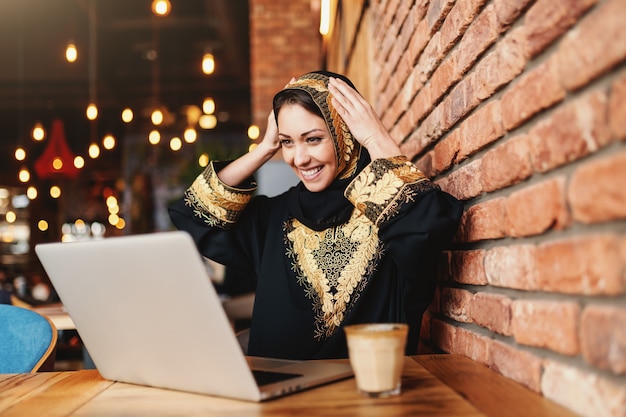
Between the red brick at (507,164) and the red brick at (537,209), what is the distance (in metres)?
0.03

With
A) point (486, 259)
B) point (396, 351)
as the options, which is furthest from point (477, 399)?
point (486, 259)

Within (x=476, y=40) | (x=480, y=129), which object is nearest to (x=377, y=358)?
(x=480, y=129)

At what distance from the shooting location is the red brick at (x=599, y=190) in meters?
0.70

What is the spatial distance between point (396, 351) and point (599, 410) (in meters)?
0.27

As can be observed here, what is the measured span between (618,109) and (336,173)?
3.54 ft

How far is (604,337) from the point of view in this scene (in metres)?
0.74

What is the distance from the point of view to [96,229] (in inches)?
565

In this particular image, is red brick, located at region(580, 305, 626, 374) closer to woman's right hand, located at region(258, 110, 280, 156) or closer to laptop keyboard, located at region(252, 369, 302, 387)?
laptop keyboard, located at region(252, 369, 302, 387)

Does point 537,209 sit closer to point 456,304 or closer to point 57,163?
point 456,304

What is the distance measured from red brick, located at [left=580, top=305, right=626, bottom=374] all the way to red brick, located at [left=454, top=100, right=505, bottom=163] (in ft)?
1.41

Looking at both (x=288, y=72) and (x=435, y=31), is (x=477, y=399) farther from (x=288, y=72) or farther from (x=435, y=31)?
(x=288, y=72)

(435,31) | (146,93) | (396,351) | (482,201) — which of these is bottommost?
(396,351)

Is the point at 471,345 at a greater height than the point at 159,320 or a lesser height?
lesser

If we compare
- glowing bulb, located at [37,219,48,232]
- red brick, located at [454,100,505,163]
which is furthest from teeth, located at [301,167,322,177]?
glowing bulb, located at [37,219,48,232]
